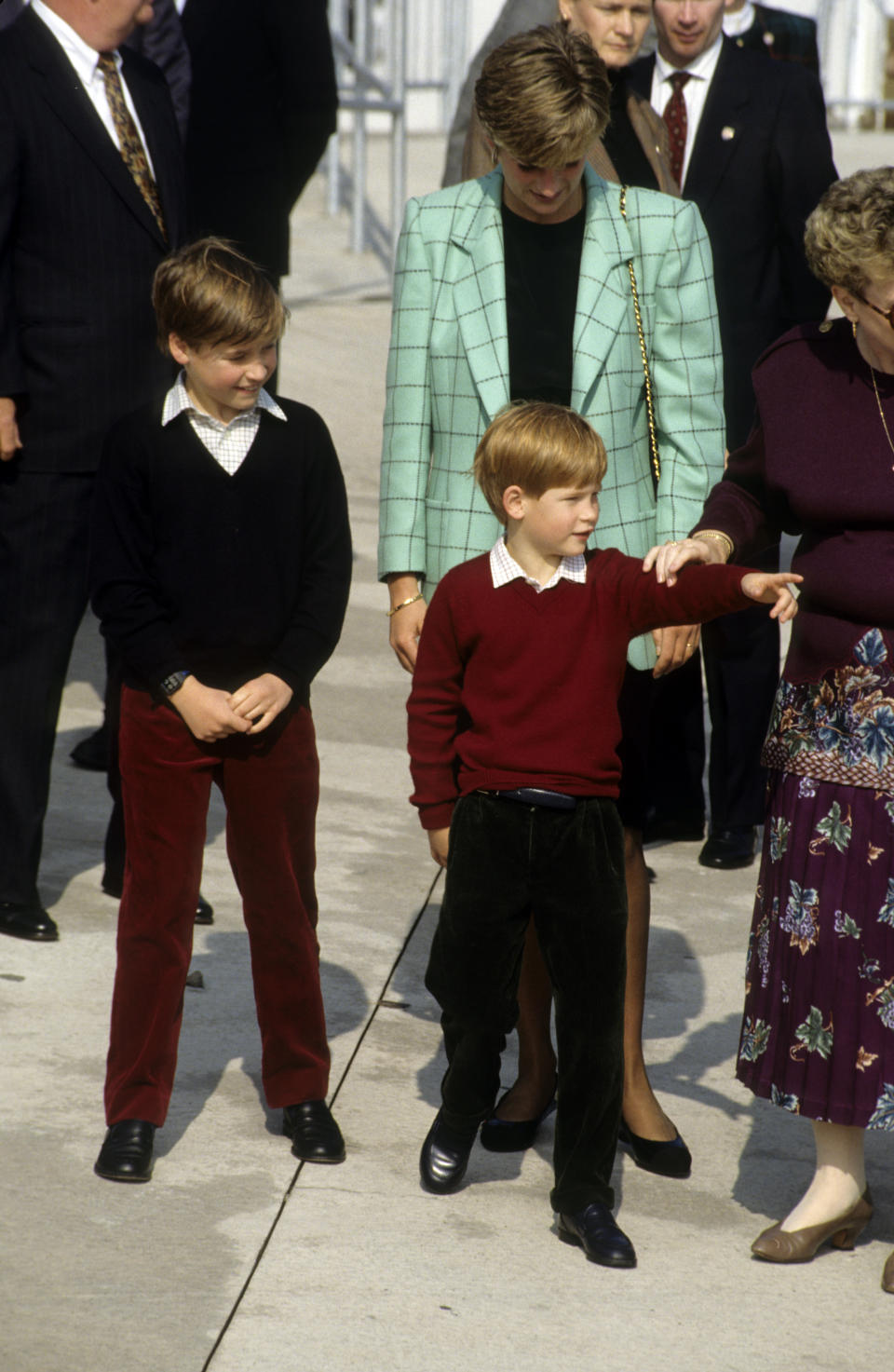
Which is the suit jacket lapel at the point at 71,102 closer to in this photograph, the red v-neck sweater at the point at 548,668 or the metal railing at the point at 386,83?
the red v-neck sweater at the point at 548,668

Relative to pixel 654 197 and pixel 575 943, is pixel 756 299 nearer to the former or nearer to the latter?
pixel 654 197

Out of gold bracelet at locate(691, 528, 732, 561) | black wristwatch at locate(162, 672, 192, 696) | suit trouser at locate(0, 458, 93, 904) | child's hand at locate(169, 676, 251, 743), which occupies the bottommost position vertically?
suit trouser at locate(0, 458, 93, 904)

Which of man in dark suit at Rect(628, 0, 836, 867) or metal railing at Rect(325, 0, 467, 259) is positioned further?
metal railing at Rect(325, 0, 467, 259)

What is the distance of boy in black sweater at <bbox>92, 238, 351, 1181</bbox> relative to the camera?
11.2 ft

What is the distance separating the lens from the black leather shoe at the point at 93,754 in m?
5.80

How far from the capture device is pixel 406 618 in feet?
11.9

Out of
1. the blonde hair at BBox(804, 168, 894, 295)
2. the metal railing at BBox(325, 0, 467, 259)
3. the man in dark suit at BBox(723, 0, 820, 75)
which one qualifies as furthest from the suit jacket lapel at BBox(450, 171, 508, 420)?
the metal railing at BBox(325, 0, 467, 259)

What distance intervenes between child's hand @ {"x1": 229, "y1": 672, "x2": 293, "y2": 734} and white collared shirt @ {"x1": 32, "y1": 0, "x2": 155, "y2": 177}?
1674 millimetres

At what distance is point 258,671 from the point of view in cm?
352

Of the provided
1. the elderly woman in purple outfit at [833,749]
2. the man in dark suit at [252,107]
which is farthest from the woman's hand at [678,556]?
the man in dark suit at [252,107]

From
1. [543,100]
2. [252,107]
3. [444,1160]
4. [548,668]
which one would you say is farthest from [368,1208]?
[252,107]

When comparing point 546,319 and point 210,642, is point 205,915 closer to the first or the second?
point 210,642

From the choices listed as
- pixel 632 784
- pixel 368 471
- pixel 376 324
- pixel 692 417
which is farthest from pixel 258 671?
pixel 376 324

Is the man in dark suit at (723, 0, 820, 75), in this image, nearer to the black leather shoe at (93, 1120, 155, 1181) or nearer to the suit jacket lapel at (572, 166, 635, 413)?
the suit jacket lapel at (572, 166, 635, 413)
